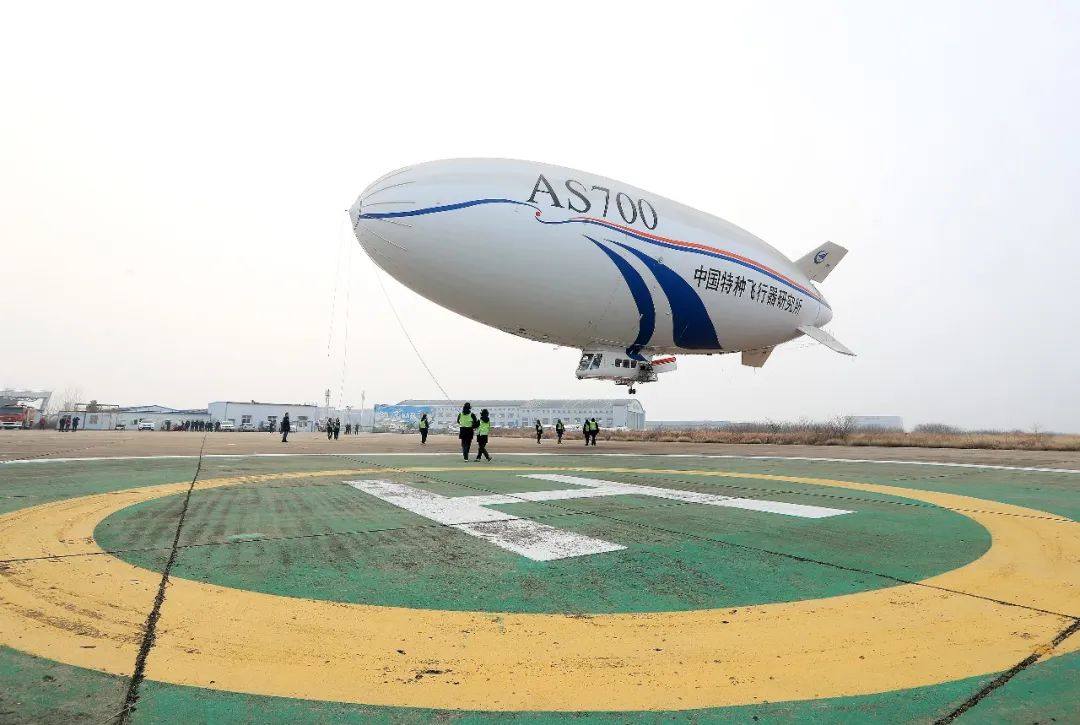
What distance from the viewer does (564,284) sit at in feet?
50.6

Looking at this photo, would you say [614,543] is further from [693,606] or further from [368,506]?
[368,506]

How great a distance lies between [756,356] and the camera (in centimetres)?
2605

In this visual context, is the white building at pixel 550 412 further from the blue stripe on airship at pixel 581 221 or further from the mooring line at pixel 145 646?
the mooring line at pixel 145 646

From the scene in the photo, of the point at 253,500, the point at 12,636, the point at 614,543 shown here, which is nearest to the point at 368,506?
the point at 253,500

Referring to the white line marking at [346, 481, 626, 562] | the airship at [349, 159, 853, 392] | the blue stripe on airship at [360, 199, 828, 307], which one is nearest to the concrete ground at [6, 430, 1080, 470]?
the airship at [349, 159, 853, 392]

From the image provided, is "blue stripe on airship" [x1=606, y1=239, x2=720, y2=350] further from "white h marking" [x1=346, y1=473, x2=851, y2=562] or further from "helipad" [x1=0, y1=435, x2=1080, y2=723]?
"helipad" [x1=0, y1=435, x2=1080, y2=723]

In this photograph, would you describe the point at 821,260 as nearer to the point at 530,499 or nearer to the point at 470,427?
the point at 470,427

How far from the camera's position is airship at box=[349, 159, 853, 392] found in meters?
14.1

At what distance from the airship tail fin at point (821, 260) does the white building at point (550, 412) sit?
3538 inches

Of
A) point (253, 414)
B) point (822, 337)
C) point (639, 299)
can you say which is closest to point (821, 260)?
point (822, 337)

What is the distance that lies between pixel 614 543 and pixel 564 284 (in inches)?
438

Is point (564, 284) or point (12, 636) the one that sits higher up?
point (564, 284)

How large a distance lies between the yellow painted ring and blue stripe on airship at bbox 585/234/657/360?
12762mm

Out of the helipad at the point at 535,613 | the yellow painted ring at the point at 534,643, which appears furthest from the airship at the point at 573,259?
the yellow painted ring at the point at 534,643
